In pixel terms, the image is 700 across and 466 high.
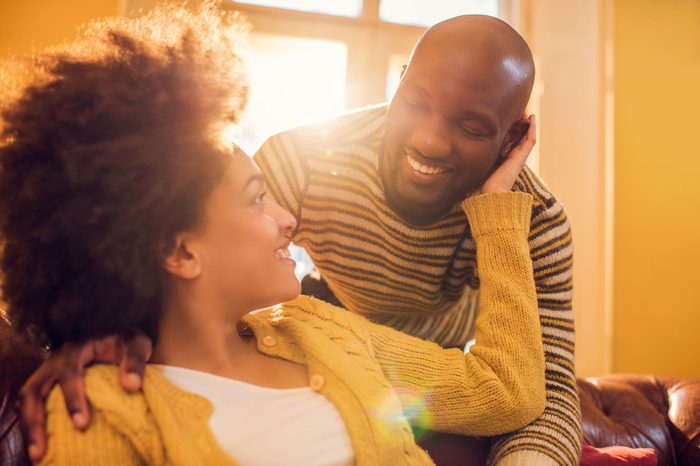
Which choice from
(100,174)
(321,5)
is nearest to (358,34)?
(321,5)

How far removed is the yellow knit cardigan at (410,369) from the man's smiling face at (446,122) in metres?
0.09

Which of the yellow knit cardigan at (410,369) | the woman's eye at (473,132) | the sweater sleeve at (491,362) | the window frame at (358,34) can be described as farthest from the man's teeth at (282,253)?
the window frame at (358,34)

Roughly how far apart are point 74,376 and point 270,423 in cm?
31

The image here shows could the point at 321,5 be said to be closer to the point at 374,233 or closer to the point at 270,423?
the point at 374,233

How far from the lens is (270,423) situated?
3.29ft

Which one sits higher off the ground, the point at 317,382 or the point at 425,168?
the point at 425,168

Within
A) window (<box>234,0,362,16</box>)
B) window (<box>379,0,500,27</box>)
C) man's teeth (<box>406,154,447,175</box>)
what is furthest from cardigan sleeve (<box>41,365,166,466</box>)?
window (<box>379,0,500,27</box>)

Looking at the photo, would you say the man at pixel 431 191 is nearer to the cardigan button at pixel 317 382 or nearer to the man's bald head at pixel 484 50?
the man's bald head at pixel 484 50

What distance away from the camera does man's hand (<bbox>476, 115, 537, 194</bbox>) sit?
51.1 inches

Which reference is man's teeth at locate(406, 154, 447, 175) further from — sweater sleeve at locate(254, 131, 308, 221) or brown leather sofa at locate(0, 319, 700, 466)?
brown leather sofa at locate(0, 319, 700, 466)

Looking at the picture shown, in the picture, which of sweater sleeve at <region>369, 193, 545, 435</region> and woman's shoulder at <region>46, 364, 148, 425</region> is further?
sweater sleeve at <region>369, 193, 545, 435</region>

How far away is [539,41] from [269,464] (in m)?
2.88

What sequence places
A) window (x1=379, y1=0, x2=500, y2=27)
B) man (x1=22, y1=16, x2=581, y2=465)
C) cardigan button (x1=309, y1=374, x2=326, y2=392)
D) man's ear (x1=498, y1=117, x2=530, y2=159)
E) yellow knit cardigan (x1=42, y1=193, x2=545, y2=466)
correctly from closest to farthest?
yellow knit cardigan (x1=42, y1=193, x2=545, y2=466)
cardigan button (x1=309, y1=374, x2=326, y2=392)
man (x1=22, y1=16, x2=581, y2=465)
man's ear (x1=498, y1=117, x2=530, y2=159)
window (x1=379, y1=0, x2=500, y2=27)

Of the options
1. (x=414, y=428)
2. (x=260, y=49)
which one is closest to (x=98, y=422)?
(x=414, y=428)
